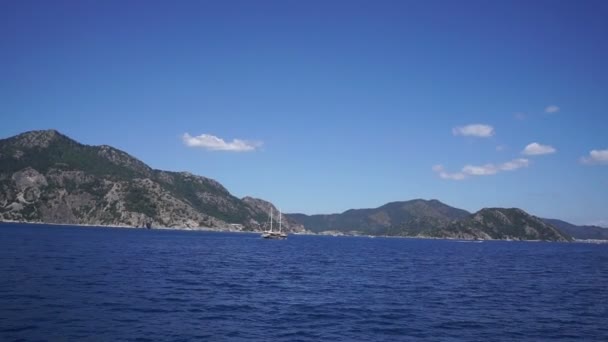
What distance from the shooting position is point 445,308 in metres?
44.2

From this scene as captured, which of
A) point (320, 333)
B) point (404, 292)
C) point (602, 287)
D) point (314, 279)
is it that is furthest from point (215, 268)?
point (602, 287)

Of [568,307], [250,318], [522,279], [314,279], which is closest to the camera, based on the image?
[250,318]

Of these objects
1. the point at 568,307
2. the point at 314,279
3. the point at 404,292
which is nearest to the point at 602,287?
the point at 568,307

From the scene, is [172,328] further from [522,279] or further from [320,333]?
[522,279]

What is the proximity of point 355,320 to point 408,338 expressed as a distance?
6.10 m

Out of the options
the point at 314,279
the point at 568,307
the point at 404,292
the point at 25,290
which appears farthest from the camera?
the point at 314,279

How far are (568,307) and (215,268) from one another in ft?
167

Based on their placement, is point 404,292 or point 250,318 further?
point 404,292

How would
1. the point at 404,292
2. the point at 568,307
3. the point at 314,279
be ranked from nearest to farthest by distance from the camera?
1. the point at 568,307
2. the point at 404,292
3. the point at 314,279

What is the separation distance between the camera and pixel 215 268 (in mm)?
77125

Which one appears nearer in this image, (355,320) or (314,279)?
(355,320)

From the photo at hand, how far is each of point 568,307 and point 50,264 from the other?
217ft

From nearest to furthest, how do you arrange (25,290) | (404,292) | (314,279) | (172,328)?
(172,328), (25,290), (404,292), (314,279)

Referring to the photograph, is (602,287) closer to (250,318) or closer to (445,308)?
(445,308)
